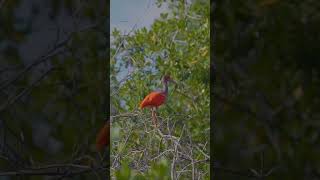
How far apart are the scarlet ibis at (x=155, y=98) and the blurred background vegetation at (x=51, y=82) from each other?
1.18 feet

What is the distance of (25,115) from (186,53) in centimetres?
80

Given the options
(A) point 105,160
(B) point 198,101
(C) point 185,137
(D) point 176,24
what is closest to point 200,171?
(C) point 185,137

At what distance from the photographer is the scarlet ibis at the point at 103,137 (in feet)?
6.81

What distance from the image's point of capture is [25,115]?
1970mm

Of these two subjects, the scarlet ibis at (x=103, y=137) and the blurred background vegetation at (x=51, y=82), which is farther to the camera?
the scarlet ibis at (x=103, y=137)

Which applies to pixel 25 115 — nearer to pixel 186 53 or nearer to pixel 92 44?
pixel 92 44

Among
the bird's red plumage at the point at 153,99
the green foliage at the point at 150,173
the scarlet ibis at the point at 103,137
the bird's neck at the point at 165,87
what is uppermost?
the bird's neck at the point at 165,87

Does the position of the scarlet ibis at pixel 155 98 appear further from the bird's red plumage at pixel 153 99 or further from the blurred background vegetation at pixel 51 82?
the blurred background vegetation at pixel 51 82

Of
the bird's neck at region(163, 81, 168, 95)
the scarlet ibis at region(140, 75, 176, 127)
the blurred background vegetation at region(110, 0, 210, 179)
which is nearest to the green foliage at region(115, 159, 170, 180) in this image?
the blurred background vegetation at region(110, 0, 210, 179)

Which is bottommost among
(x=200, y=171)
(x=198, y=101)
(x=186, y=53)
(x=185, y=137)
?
(x=200, y=171)

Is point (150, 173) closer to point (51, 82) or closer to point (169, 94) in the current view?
point (169, 94)
